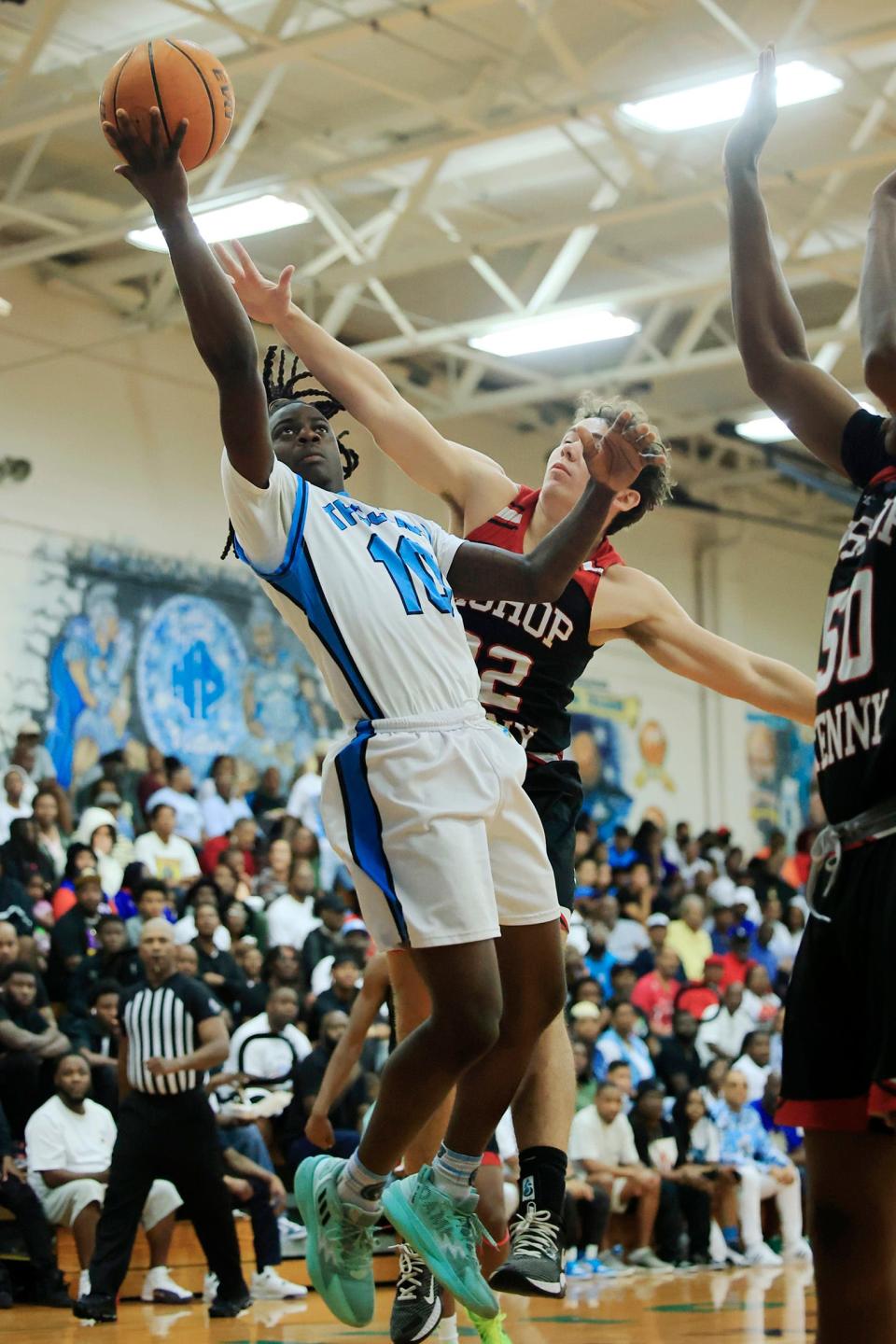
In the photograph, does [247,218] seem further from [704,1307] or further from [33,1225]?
[704,1307]

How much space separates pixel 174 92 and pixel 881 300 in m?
2.09

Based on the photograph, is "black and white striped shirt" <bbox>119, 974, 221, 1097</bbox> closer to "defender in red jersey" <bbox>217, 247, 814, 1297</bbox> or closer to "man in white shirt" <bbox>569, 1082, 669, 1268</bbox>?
"man in white shirt" <bbox>569, 1082, 669, 1268</bbox>

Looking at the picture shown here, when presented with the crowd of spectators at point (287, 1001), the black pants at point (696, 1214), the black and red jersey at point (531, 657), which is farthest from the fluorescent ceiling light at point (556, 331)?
the black and red jersey at point (531, 657)

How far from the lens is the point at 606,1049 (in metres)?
15.2

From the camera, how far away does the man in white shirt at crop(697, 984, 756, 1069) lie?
16734mm

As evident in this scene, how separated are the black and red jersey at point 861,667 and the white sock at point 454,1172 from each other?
1.72 m

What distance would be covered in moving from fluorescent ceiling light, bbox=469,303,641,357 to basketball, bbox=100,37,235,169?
1311 cm

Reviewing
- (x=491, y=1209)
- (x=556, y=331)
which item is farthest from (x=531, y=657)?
(x=556, y=331)

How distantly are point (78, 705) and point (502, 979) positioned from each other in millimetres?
13254

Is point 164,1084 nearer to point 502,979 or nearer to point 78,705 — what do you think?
point 502,979

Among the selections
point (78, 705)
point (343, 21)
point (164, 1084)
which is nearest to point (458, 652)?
point (164, 1084)

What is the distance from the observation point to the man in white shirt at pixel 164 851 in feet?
51.4

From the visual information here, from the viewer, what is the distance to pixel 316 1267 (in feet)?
15.6

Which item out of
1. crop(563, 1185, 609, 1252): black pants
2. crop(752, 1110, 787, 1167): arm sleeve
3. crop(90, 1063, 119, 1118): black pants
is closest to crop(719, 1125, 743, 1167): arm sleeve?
crop(752, 1110, 787, 1167): arm sleeve
